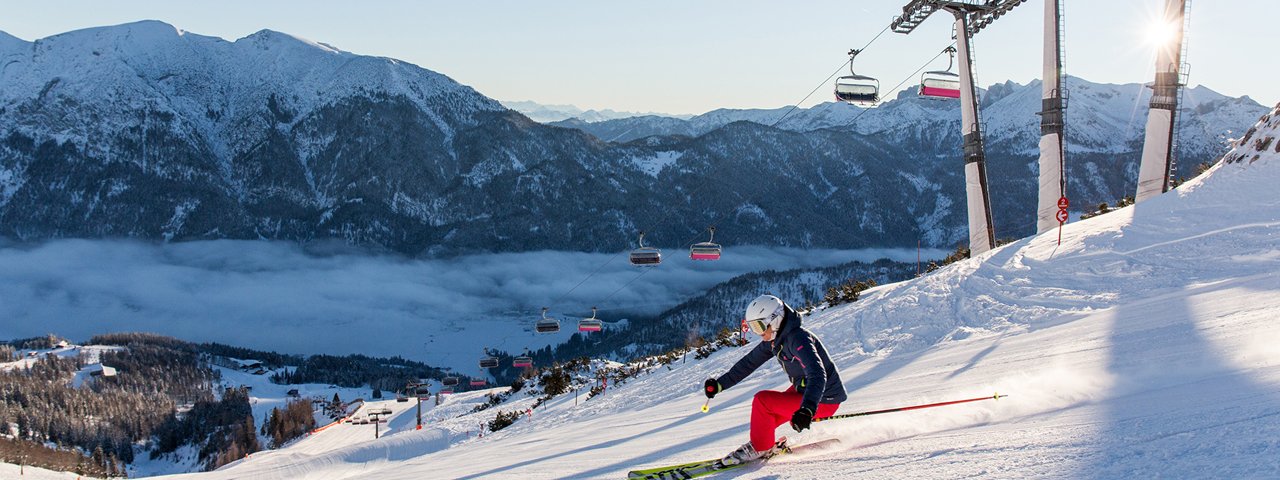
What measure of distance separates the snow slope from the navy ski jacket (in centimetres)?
48

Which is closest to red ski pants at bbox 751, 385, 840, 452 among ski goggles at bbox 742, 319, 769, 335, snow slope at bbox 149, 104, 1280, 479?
snow slope at bbox 149, 104, 1280, 479

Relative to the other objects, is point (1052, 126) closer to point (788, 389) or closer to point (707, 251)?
point (707, 251)

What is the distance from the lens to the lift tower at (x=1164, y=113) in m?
20.5

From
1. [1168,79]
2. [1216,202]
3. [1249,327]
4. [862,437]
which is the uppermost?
[1168,79]

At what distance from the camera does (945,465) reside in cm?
508

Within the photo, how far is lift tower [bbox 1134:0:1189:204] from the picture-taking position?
20516 mm

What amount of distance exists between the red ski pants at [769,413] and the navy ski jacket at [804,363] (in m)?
0.14

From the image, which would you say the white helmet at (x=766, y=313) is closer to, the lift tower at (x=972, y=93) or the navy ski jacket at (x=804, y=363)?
the navy ski jacket at (x=804, y=363)

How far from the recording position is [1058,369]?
8.15 metres

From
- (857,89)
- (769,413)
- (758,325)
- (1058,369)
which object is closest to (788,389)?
(769,413)

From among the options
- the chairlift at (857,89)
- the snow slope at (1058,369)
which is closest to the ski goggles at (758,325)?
the snow slope at (1058,369)

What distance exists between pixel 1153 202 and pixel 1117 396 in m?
14.5

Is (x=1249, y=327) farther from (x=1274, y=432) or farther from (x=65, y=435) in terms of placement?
(x=65, y=435)

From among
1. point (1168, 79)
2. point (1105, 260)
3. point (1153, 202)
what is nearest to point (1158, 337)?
point (1105, 260)
